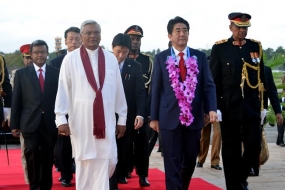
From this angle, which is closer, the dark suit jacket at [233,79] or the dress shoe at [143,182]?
the dark suit jacket at [233,79]

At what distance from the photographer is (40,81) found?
724cm

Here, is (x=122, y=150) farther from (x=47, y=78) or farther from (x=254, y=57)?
(x=254, y=57)

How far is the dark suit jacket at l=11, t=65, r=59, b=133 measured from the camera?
7.11 m

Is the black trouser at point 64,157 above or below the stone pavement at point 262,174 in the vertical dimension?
above

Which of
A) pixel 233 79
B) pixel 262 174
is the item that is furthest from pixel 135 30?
pixel 262 174

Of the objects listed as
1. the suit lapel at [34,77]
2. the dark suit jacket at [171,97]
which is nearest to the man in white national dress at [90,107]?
the dark suit jacket at [171,97]

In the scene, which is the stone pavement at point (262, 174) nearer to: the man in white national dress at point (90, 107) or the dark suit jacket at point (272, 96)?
the dark suit jacket at point (272, 96)

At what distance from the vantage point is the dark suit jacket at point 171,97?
20.7 feet

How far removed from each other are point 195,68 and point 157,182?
2.45 m

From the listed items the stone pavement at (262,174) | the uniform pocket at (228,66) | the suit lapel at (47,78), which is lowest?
the stone pavement at (262,174)

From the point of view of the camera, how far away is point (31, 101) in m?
7.18

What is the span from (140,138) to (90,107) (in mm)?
2397

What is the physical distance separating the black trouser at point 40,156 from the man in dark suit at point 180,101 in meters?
1.47

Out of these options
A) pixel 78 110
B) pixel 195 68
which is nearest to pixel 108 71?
pixel 78 110
